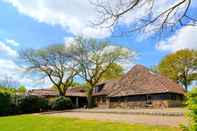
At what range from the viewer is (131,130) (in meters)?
13.3

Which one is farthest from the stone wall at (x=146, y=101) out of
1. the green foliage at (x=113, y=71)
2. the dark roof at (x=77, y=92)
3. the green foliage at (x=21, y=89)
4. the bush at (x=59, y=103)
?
the green foliage at (x=21, y=89)

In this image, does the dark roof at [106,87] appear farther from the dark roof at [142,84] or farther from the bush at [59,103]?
the bush at [59,103]

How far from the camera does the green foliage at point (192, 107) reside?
6.05 metres

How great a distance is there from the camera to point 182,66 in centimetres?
5847

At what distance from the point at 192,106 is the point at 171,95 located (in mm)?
34683

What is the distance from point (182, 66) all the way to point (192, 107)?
179 ft

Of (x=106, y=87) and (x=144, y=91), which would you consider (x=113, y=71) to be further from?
(x=144, y=91)

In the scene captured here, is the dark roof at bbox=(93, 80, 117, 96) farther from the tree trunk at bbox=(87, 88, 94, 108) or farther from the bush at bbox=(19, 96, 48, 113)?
the bush at bbox=(19, 96, 48, 113)

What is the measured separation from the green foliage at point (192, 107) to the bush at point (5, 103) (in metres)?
34.4

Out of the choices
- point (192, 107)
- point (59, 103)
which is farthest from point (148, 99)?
point (192, 107)

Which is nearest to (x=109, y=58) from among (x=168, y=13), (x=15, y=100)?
(x=15, y=100)

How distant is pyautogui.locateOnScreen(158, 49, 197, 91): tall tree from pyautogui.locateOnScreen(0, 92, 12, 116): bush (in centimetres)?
3390

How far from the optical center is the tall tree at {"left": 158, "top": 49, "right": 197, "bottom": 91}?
5741 cm

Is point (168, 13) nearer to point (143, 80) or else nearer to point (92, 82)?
point (143, 80)
